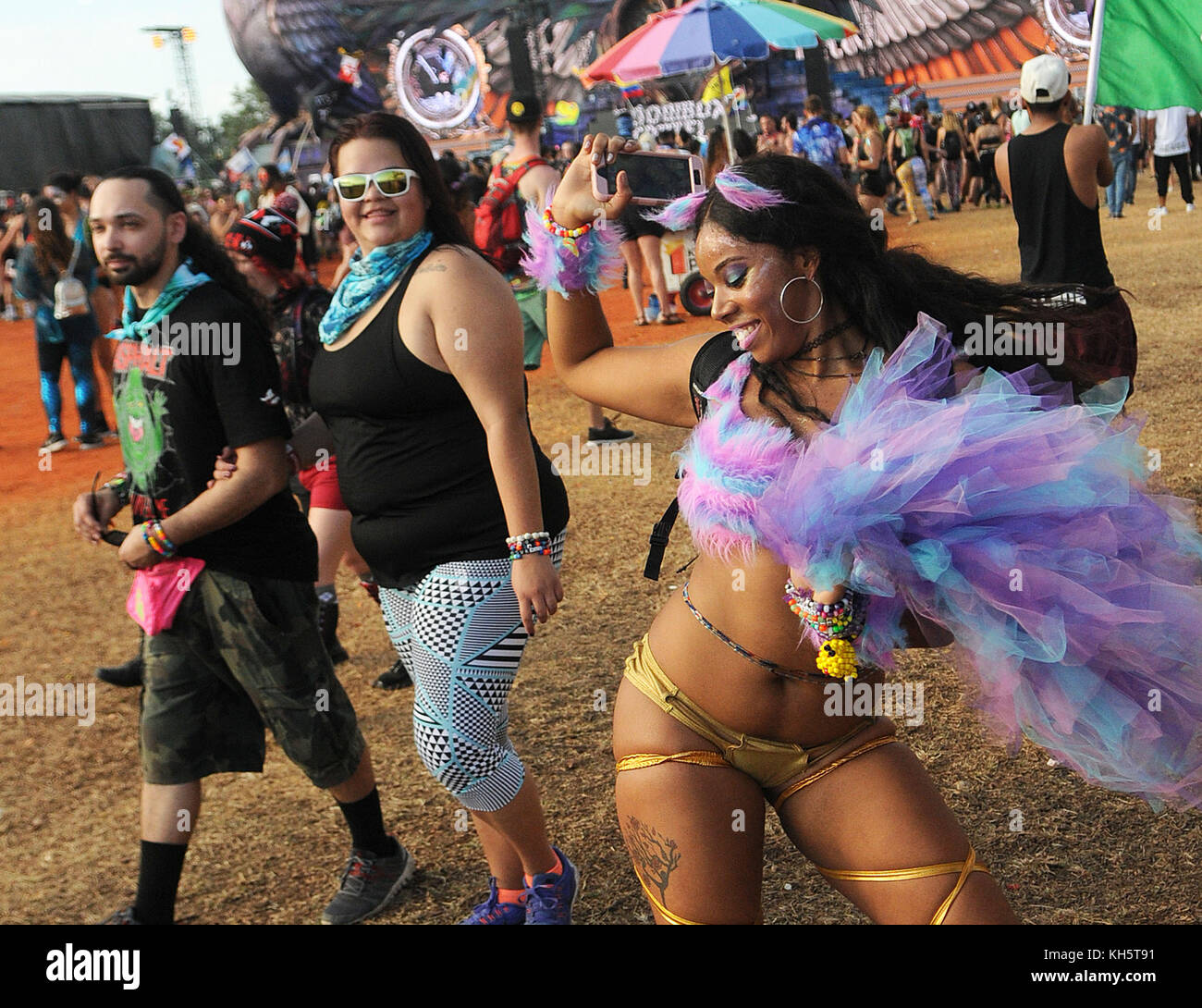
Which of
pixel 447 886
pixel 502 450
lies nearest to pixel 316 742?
pixel 447 886

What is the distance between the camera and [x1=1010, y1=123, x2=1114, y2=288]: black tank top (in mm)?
5430

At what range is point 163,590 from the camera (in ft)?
11.1

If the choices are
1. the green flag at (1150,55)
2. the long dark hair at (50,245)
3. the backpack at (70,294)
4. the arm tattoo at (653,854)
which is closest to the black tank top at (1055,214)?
the green flag at (1150,55)

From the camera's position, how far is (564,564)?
261 inches

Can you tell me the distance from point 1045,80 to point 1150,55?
93 cm

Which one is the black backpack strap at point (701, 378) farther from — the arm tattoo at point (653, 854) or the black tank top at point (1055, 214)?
the black tank top at point (1055, 214)

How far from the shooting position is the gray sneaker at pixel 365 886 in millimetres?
3672

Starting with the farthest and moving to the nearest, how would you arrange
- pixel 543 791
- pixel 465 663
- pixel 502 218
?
pixel 502 218 < pixel 543 791 < pixel 465 663

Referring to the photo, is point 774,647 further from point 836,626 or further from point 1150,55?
point 1150,55

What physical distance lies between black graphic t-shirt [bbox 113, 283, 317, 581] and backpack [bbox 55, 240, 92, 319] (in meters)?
7.90

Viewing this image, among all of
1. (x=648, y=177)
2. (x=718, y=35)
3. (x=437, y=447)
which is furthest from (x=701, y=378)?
(x=718, y=35)

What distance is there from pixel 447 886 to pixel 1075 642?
2.51m

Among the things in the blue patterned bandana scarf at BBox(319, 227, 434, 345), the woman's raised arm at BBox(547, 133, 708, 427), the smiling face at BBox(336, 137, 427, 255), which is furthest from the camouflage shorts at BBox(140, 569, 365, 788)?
the woman's raised arm at BBox(547, 133, 708, 427)
